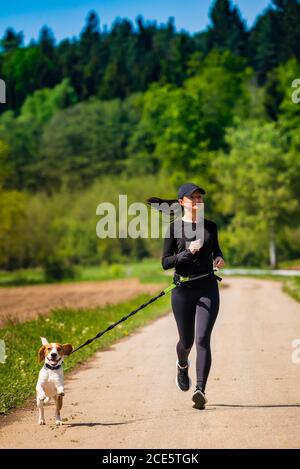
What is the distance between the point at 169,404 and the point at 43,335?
20.9ft

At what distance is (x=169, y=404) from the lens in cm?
1105

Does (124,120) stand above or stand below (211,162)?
above

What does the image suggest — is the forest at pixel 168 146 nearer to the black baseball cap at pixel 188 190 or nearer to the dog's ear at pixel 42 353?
the black baseball cap at pixel 188 190

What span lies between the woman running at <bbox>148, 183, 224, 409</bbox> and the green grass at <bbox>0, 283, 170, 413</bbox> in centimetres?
214

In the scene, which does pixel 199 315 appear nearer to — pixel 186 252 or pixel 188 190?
pixel 186 252

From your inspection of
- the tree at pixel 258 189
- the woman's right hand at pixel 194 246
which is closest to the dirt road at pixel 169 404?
the woman's right hand at pixel 194 246

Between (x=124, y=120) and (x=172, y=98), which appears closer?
(x=172, y=98)

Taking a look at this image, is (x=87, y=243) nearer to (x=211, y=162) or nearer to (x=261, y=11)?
(x=211, y=162)

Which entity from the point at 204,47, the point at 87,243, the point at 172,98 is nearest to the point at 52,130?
the point at 204,47

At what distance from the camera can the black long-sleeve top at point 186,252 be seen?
424 inches

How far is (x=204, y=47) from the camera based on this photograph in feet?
609

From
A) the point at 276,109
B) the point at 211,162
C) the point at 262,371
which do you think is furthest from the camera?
the point at 276,109

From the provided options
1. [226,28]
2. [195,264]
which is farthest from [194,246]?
[226,28]
